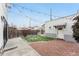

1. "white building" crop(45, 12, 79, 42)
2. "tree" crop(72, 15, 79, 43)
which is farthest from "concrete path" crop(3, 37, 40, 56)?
"tree" crop(72, 15, 79, 43)

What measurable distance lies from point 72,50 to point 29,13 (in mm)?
985

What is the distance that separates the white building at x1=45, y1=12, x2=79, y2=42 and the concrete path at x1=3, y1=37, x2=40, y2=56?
0.40 m

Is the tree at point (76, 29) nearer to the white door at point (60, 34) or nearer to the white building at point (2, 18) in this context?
the white door at point (60, 34)

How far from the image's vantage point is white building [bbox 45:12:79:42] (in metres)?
3.79

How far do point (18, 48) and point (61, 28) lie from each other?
83 centimetres

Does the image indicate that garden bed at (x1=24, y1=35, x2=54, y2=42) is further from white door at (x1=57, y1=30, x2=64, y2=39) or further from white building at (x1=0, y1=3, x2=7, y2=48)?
white building at (x1=0, y1=3, x2=7, y2=48)

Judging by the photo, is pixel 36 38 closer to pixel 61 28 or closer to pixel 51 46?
pixel 51 46

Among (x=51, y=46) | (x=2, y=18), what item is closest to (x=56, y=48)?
(x=51, y=46)

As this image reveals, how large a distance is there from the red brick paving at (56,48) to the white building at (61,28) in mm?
109

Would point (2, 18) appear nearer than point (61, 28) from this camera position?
Yes

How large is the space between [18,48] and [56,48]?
2.15 feet

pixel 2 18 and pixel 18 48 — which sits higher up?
pixel 2 18

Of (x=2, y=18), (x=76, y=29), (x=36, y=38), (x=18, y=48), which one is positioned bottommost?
(x=18, y=48)

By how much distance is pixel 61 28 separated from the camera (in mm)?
3830
